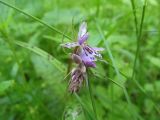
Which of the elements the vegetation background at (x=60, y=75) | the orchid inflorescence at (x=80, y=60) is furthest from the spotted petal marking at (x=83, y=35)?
the vegetation background at (x=60, y=75)

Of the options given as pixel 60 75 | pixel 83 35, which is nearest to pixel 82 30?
pixel 83 35

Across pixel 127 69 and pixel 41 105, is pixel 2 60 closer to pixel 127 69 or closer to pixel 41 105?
pixel 41 105

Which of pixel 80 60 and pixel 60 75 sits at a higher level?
pixel 80 60

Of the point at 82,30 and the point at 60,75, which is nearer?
the point at 82,30

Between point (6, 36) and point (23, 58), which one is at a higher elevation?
point (6, 36)

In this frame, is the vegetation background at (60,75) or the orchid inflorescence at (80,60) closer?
the orchid inflorescence at (80,60)

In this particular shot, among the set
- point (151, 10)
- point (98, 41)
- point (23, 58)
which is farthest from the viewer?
point (151, 10)

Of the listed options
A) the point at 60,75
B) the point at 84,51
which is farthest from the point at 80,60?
the point at 60,75

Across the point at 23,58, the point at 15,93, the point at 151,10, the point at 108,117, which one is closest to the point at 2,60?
the point at 23,58

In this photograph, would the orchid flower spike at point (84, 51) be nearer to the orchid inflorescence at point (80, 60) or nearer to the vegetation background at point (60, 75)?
the orchid inflorescence at point (80, 60)


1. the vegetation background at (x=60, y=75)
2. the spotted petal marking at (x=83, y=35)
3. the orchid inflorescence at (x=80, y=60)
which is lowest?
the vegetation background at (x=60, y=75)

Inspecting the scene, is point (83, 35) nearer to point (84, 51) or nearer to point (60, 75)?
point (84, 51)
